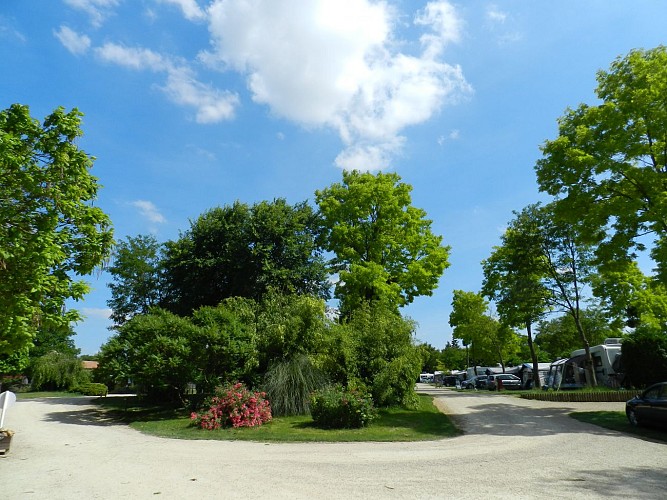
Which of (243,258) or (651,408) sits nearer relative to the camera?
(651,408)

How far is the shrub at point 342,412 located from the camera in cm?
1388

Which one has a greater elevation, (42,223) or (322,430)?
(42,223)

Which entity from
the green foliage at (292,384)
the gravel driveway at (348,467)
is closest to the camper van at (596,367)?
the gravel driveway at (348,467)

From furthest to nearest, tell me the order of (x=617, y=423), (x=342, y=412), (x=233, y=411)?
1. (x=233, y=411)
2. (x=617, y=423)
3. (x=342, y=412)

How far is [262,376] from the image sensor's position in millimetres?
18344

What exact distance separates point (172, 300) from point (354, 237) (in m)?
12.3

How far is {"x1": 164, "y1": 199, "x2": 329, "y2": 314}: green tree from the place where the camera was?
25.3 m

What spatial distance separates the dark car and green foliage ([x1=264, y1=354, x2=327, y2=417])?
10.2 metres

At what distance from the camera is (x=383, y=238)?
26.7 m

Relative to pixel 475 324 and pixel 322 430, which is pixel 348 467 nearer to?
pixel 322 430

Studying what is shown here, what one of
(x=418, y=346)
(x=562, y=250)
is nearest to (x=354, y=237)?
(x=418, y=346)

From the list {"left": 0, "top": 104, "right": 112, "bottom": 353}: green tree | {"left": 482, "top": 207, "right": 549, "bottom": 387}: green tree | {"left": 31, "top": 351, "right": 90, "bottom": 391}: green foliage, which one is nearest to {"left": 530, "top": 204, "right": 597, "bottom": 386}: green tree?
{"left": 482, "top": 207, "right": 549, "bottom": 387}: green tree

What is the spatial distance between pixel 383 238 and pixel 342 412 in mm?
14214

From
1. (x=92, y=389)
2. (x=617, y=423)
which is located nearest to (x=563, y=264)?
(x=617, y=423)
